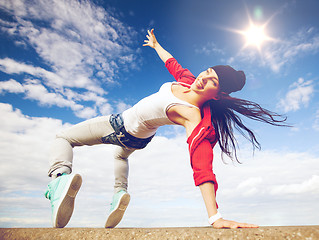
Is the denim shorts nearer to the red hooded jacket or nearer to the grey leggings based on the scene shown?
the grey leggings

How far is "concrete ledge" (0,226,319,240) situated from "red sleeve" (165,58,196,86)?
6.48 ft

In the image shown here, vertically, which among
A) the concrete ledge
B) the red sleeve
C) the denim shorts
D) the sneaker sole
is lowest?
the concrete ledge

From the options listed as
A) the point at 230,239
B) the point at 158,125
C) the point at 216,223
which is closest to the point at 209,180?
the point at 216,223

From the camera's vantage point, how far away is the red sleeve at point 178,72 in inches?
122

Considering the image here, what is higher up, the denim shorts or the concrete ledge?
Answer: the denim shorts

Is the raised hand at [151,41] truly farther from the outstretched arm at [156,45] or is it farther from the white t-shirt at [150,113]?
the white t-shirt at [150,113]

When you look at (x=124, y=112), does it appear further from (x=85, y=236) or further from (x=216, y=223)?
(x=216, y=223)

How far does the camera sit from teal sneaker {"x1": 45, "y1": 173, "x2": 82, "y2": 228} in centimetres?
216

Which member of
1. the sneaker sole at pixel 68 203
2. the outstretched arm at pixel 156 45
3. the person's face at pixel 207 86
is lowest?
the sneaker sole at pixel 68 203

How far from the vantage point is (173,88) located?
8.44 ft

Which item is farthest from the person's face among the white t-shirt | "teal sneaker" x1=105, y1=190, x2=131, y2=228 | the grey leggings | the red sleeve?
"teal sneaker" x1=105, y1=190, x2=131, y2=228

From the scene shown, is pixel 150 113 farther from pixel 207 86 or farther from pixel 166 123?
pixel 207 86

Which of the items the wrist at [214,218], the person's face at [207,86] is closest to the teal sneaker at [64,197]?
the wrist at [214,218]

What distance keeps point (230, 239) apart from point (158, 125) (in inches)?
59.6
